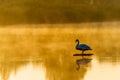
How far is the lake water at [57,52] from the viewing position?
4.09 feet

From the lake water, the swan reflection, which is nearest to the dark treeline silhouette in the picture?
the lake water

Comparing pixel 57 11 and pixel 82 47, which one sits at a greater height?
pixel 57 11

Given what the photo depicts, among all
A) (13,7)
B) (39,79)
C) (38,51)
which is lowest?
(39,79)

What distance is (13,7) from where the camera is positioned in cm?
132

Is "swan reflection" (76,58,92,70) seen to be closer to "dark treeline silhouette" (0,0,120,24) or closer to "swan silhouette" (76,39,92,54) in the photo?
"swan silhouette" (76,39,92,54)

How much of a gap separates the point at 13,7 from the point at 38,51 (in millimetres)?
266

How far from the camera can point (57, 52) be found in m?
1.28

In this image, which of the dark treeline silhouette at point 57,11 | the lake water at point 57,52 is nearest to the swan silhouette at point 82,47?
the lake water at point 57,52

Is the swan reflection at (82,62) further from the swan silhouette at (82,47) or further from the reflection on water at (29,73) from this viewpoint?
the reflection on water at (29,73)

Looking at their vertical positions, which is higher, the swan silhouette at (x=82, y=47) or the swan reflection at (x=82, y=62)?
the swan silhouette at (x=82, y=47)

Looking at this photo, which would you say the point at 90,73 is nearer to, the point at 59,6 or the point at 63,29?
the point at 63,29

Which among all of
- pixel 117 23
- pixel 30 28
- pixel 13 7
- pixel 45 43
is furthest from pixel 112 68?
pixel 13 7

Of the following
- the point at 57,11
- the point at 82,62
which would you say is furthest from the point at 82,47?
the point at 57,11

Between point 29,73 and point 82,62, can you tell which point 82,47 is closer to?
point 82,62
